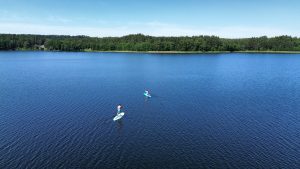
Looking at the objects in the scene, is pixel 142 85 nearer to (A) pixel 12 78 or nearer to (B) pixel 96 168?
(A) pixel 12 78

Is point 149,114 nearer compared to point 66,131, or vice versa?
point 66,131

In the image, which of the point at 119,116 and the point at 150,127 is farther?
the point at 119,116

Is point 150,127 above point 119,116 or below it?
below

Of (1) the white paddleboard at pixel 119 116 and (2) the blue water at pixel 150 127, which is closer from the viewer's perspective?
(2) the blue water at pixel 150 127

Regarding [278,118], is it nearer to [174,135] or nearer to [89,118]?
[174,135]

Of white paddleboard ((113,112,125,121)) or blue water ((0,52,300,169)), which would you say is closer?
blue water ((0,52,300,169))

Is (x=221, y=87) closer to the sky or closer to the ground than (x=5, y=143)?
closer to the sky

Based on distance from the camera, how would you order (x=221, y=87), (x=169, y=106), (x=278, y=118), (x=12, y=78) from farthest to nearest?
1. (x=12, y=78)
2. (x=221, y=87)
3. (x=169, y=106)
4. (x=278, y=118)

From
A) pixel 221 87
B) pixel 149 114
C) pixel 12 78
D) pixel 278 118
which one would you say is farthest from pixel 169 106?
pixel 12 78

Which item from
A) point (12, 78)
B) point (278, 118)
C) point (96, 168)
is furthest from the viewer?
point (12, 78)
